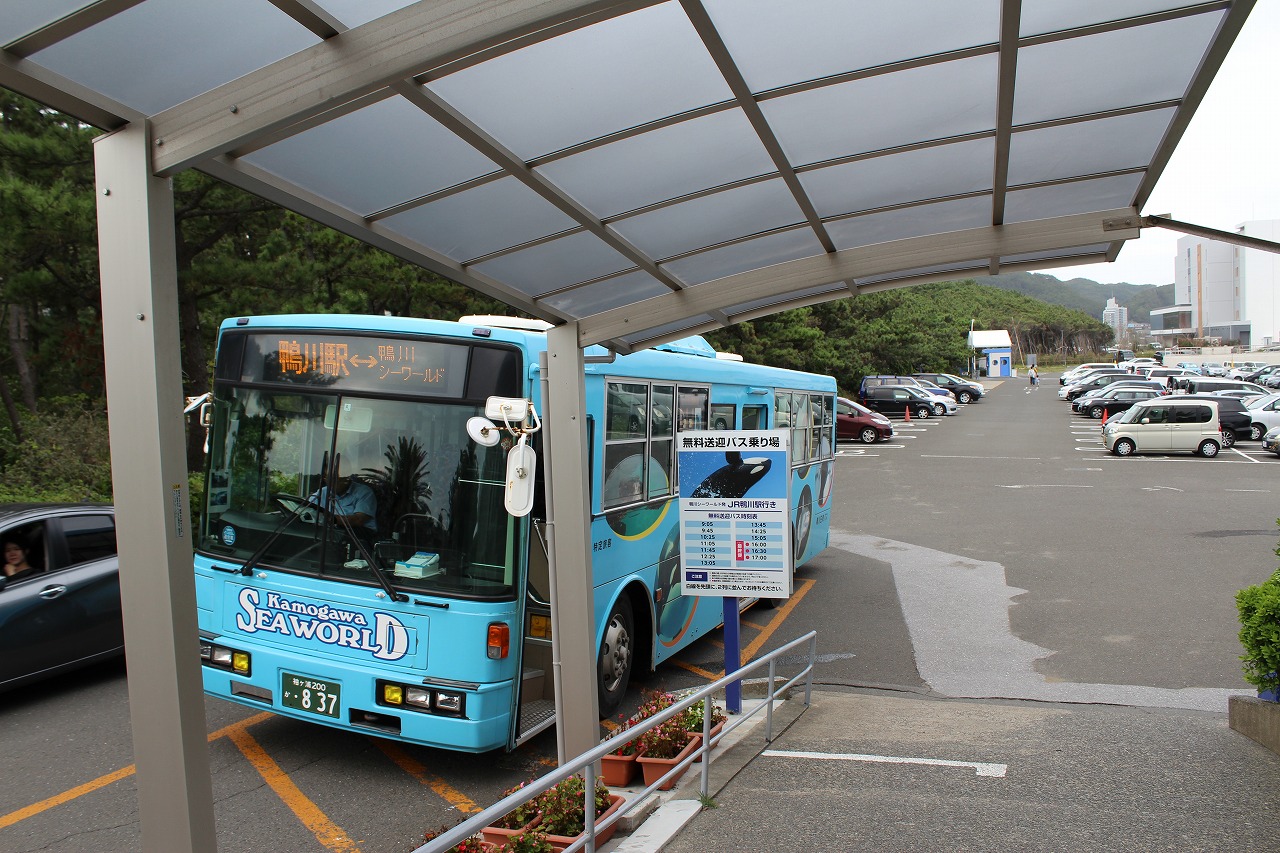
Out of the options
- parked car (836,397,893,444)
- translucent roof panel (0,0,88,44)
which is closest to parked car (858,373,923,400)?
parked car (836,397,893,444)

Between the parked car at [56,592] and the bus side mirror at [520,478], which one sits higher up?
the bus side mirror at [520,478]

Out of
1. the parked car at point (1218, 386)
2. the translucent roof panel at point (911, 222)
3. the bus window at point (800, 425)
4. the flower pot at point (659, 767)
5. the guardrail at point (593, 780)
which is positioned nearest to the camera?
the guardrail at point (593, 780)

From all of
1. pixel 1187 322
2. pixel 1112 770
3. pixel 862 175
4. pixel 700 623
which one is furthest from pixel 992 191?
pixel 1187 322

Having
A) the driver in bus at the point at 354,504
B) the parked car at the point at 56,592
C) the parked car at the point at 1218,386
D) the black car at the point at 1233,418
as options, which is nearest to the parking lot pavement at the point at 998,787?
the driver in bus at the point at 354,504

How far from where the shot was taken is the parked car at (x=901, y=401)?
4744 cm

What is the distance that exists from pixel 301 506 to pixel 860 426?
31.6m

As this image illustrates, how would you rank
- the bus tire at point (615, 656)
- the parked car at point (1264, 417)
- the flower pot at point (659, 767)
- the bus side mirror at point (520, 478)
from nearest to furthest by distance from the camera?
the bus side mirror at point (520, 478) → the flower pot at point (659, 767) → the bus tire at point (615, 656) → the parked car at point (1264, 417)

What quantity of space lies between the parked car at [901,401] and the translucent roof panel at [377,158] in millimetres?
44968

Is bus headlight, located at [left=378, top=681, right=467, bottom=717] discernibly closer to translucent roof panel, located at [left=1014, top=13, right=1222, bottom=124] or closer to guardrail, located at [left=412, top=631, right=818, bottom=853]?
guardrail, located at [left=412, top=631, right=818, bottom=853]

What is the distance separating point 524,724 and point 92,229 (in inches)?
449

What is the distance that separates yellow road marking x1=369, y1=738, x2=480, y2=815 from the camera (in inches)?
235

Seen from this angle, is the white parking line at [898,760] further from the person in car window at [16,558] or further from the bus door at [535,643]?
the person in car window at [16,558]

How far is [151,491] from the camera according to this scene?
2910mm

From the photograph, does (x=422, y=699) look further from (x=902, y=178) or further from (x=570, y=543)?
(x=902, y=178)
